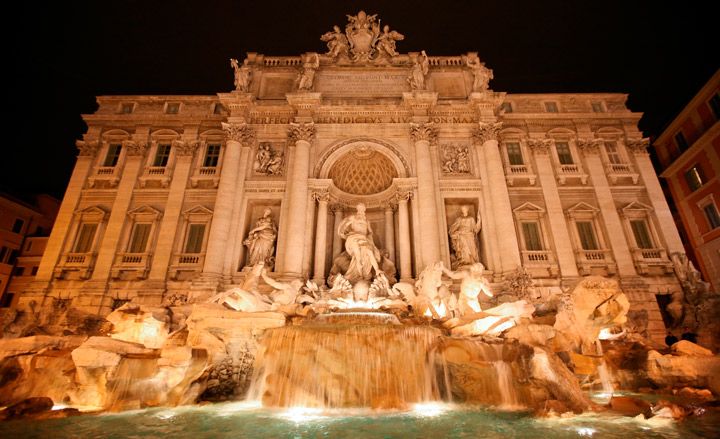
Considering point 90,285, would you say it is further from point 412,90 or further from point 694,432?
point 694,432

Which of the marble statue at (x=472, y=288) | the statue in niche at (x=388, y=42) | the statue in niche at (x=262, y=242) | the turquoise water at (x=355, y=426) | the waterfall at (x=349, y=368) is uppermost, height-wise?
the statue in niche at (x=388, y=42)

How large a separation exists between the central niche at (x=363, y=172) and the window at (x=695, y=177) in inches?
770

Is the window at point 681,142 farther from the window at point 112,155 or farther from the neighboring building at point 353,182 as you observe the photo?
the window at point 112,155

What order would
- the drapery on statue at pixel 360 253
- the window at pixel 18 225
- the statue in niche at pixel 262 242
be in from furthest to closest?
the window at pixel 18 225, the statue in niche at pixel 262 242, the drapery on statue at pixel 360 253

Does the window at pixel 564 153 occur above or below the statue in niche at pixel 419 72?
below

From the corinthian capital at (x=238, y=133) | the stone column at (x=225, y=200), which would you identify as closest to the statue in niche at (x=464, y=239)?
the stone column at (x=225, y=200)

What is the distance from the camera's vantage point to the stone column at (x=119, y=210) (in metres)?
16.5

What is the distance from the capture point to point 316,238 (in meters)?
16.6

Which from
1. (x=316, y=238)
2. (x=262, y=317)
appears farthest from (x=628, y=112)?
(x=262, y=317)

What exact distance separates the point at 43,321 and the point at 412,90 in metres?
21.5

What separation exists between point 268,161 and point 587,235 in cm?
1755

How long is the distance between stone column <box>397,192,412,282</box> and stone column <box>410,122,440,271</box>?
0.66 meters

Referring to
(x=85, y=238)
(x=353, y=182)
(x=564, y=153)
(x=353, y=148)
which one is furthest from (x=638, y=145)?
(x=85, y=238)

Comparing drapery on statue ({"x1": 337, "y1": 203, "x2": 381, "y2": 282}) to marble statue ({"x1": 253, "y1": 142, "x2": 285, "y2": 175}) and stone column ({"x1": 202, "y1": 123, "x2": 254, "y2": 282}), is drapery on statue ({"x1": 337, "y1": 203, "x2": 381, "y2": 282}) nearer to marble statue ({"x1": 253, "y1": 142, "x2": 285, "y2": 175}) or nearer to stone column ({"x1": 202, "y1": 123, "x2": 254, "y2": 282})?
marble statue ({"x1": 253, "y1": 142, "x2": 285, "y2": 175})
